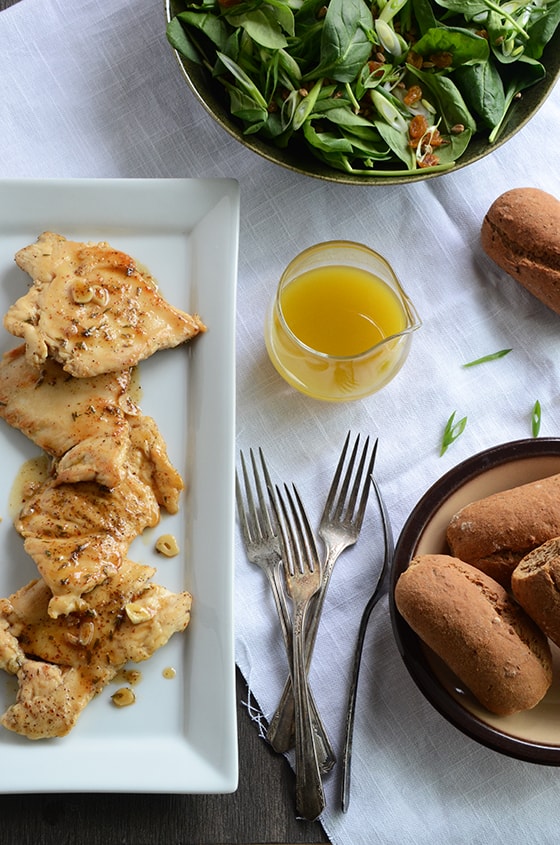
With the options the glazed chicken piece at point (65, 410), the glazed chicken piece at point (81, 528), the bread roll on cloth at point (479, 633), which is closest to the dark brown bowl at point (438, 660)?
the bread roll on cloth at point (479, 633)

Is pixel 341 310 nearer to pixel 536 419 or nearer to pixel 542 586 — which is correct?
pixel 536 419

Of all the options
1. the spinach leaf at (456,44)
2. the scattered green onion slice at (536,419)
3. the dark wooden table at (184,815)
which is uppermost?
the spinach leaf at (456,44)

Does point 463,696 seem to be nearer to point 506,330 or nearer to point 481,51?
point 506,330

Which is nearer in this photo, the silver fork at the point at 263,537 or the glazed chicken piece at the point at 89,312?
the glazed chicken piece at the point at 89,312

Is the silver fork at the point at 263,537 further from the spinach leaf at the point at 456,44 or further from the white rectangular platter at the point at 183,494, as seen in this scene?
the spinach leaf at the point at 456,44

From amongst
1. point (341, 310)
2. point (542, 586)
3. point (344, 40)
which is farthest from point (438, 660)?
point (344, 40)

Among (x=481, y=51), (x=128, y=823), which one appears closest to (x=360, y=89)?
(x=481, y=51)
